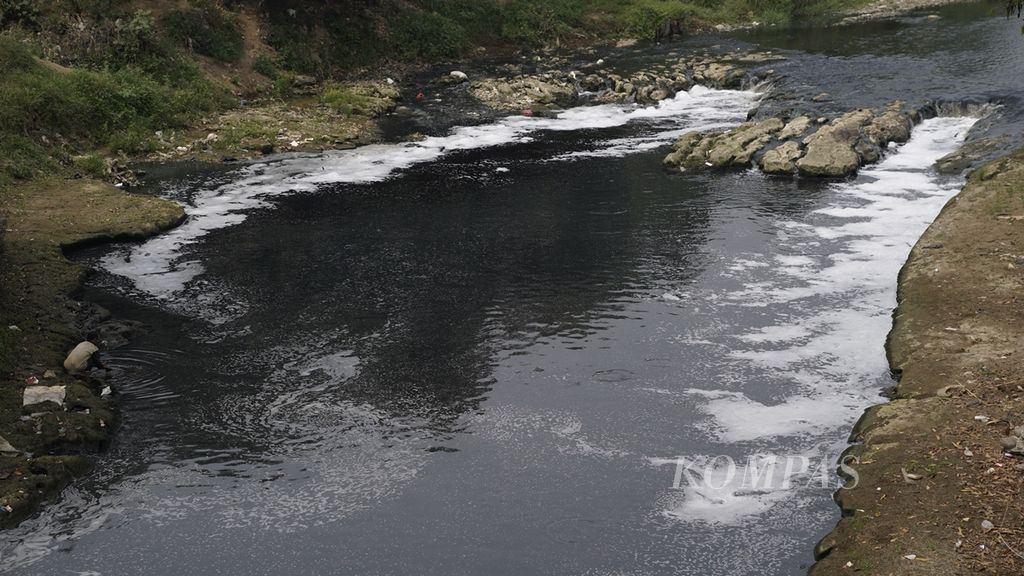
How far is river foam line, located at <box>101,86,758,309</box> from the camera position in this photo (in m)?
22.6

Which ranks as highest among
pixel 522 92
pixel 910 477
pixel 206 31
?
pixel 206 31

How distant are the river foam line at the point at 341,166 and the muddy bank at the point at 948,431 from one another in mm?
14899

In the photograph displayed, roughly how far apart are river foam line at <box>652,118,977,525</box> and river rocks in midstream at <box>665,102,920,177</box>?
6.08 feet

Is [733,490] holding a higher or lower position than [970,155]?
lower

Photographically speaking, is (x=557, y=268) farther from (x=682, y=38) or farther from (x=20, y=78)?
(x=682, y=38)

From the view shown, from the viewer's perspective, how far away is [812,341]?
16.9 m

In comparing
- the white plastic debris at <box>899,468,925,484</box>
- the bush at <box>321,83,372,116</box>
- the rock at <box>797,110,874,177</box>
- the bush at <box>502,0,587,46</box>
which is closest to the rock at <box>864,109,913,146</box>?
the rock at <box>797,110,874,177</box>

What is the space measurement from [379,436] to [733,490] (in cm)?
543

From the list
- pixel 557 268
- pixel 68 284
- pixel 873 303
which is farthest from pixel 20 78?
pixel 873 303

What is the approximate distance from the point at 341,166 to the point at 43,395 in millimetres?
17981

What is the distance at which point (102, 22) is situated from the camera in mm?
39781

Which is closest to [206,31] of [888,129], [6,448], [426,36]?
[426,36]

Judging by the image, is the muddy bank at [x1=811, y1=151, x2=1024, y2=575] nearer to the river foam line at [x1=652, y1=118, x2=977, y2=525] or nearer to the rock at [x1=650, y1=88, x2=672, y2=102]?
the river foam line at [x1=652, y1=118, x2=977, y2=525]

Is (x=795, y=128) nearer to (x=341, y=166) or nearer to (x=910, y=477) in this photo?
(x=341, y=166)
